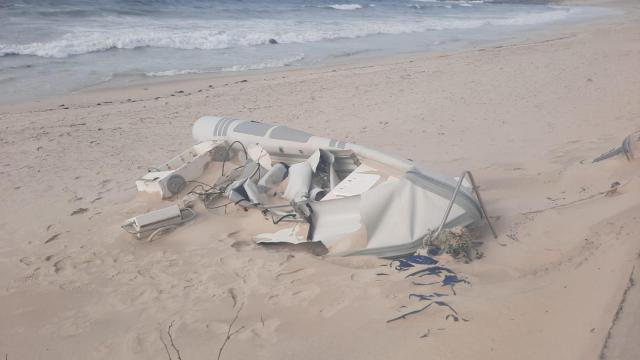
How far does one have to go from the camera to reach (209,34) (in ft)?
55.6

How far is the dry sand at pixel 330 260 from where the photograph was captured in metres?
2.72

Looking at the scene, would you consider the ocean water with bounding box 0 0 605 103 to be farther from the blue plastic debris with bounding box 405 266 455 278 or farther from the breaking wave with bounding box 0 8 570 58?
the blue plastic debris with bounding box 405 266 455 278

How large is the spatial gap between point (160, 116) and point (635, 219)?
7258mm

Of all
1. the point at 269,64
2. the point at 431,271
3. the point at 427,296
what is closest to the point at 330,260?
the point at 431,271

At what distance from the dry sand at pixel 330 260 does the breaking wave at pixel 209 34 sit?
6.65 metres

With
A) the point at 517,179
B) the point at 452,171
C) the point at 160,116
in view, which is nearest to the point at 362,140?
the point at 452,171

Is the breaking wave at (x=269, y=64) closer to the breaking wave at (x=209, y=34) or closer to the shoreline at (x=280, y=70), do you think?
the shoreline at (x=280, y=70)

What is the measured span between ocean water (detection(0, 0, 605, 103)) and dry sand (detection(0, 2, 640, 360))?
4.56 meters

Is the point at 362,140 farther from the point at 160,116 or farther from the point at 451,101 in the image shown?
the point at 160,116

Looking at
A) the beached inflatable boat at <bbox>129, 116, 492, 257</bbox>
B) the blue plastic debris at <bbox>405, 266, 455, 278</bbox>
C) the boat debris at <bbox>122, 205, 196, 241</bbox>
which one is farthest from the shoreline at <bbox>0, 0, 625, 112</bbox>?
the blue plastic debris at <bbox>405, 266, 455, 278</bbox>

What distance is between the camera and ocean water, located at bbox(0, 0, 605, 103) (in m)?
12.4

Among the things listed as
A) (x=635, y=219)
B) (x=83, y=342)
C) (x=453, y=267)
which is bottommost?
(x=83, y=342)

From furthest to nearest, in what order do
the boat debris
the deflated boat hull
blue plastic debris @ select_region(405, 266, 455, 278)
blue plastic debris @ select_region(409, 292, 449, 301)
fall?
1. the boat debris
2. the deflated boat hull
3. blue plastic debris @ select_region(405, 266, 455, 278)
4. blue plastic debris @ select_region(409, 292, 449, 301)

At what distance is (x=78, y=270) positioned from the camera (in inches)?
156
